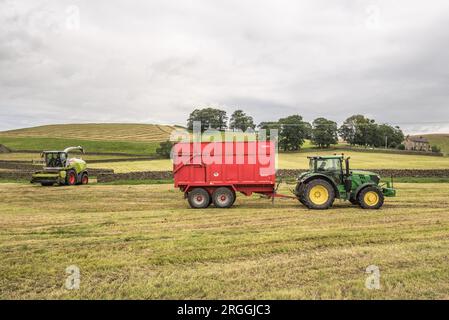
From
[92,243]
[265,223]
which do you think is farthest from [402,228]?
[92,243]

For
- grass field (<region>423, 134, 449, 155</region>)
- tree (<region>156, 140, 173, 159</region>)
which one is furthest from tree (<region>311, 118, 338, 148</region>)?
grass field (<region>423, 134, 449, 155</region>)

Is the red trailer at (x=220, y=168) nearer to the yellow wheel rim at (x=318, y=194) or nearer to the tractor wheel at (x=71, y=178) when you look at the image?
the yellow wheel rim at (x=318, y=194)

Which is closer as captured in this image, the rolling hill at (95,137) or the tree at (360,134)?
the rolling hill at (95,137)

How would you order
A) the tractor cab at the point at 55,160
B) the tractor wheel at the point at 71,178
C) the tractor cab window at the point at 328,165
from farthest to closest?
the tractor cab at the point at 55,160 < the tractor wheel at the point at 71,178 < the tractor cab window at the point at 328,165

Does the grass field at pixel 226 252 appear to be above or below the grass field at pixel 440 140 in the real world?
below

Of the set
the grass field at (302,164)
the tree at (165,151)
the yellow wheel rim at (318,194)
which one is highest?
the tree at (165,151)

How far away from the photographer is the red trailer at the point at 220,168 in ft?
45.8

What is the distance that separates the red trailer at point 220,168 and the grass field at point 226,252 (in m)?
1.19

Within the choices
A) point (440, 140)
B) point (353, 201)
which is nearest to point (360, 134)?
point (440, 140)

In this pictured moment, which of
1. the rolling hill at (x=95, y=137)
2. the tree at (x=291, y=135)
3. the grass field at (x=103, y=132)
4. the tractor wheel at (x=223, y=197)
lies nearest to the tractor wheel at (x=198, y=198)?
the tractor wheel at (x=223, y=197)

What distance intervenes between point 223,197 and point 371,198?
5336 millimetres

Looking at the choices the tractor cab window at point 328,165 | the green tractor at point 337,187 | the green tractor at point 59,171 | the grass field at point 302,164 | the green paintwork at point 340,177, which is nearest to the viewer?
the green tractor at point 337,187
